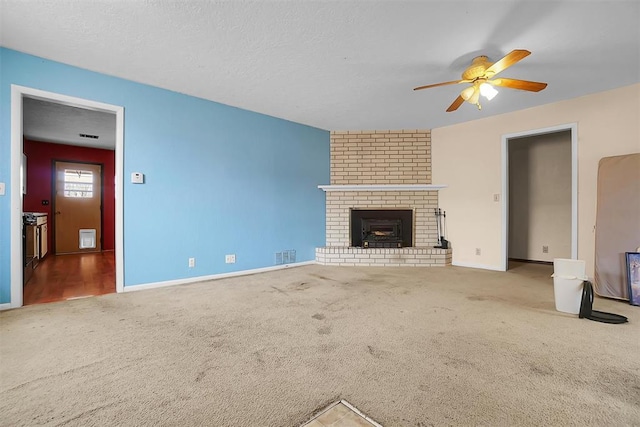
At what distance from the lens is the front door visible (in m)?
6.02

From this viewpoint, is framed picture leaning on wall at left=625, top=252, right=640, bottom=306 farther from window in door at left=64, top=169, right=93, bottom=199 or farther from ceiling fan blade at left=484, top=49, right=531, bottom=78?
window in door at left=64, top=169, right=93, bottom=199

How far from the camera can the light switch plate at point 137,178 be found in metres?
3.10

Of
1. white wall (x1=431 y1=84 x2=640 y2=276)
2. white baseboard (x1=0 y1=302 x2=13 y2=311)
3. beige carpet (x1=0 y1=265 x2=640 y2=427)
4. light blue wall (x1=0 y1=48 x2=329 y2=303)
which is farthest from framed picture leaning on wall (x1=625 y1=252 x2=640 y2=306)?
white baseboard (x1=0 y1=302 x2=13 y2=311)

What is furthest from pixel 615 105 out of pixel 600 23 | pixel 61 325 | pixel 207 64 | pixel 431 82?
pixel 61 325

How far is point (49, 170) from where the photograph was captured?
5859 millimetres

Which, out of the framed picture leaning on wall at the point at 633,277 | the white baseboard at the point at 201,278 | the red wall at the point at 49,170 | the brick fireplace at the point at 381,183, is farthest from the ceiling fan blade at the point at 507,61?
the red wall at the point at 49,170

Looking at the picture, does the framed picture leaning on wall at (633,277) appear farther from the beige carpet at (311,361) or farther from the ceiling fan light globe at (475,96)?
the ceiling fan light globe at (475,96)

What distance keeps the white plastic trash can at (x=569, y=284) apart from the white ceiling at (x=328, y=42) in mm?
1906

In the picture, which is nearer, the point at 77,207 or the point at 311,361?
the point at 311,361

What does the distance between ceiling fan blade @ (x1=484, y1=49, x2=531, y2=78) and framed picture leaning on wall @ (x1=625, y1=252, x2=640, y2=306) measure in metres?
2.37

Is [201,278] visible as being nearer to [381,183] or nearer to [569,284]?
[381,183]

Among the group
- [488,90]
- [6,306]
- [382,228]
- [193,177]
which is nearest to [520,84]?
[488,90]

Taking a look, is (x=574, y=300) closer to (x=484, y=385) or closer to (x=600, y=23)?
(x=484, y=385)

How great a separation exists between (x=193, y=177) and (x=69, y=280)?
2.09 metres
